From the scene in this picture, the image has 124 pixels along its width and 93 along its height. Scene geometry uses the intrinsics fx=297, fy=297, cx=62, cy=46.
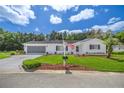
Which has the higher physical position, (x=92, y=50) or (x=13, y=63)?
(x=92, y=50)

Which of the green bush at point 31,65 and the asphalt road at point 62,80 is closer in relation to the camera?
the asphalt road at point 62,80

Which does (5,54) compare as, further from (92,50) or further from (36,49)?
Result: (92,50)

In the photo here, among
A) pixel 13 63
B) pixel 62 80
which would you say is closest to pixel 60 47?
pixel 13 63

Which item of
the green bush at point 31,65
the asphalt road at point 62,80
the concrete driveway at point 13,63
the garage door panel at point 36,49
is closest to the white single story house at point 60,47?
the garage door panel at point 36,49

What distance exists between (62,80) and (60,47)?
452 centimetres

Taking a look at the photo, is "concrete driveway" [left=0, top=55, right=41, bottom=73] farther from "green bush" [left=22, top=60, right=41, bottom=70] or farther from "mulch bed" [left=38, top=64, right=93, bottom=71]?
"mulch bed" [left=38, top=64, right=93, bottom=71]

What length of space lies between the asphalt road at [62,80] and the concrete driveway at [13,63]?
1.09 meters

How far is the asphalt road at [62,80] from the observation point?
1000 cm

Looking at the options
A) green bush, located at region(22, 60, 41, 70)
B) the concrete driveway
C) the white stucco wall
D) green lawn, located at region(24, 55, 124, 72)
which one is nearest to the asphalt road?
green bush, located at region(22, 60, 41, 70)

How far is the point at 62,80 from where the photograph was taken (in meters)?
10.7

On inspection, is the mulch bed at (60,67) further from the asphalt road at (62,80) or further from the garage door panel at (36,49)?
the garage door panel at (36,49)

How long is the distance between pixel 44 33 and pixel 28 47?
1619 mm

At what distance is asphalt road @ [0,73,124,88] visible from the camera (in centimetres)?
1000

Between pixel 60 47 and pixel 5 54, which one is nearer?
pixel 5 54
